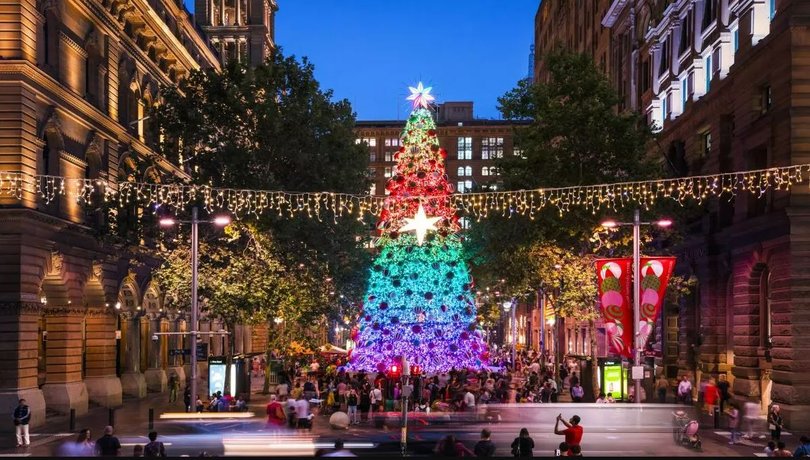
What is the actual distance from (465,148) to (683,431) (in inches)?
6104

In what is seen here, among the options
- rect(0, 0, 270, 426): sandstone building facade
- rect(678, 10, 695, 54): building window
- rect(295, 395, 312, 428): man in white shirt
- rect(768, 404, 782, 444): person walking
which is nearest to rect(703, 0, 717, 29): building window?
rect(678, 10, 695, 54): building window

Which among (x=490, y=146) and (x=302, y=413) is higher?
(x=490, y=146)

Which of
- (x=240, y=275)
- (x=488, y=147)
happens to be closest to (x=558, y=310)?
(x=240, y=275)

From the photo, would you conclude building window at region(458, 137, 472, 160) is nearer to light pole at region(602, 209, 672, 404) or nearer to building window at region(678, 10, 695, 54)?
building window at region(678, 10, 695, 54)

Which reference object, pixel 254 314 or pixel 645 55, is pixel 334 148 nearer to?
pixel 254 314

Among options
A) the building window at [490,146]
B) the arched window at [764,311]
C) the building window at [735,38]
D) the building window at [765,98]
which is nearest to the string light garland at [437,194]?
the building window at [765,98]

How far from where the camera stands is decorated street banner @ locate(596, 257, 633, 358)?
32.4 m

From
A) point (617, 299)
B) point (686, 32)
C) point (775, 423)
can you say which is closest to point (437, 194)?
point (617, 299)

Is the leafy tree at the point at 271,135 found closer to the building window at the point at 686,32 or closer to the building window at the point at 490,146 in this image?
the building window at the point at 686,32

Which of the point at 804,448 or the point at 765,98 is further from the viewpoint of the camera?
the point at 765,98

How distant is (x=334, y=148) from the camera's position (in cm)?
5231

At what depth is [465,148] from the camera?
180 meters

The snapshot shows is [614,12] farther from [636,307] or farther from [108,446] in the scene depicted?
→ [108,446]

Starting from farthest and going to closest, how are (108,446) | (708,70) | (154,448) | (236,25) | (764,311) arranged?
(236,25) < (708,70) < (764,311) < (108,446) < (154,448)
